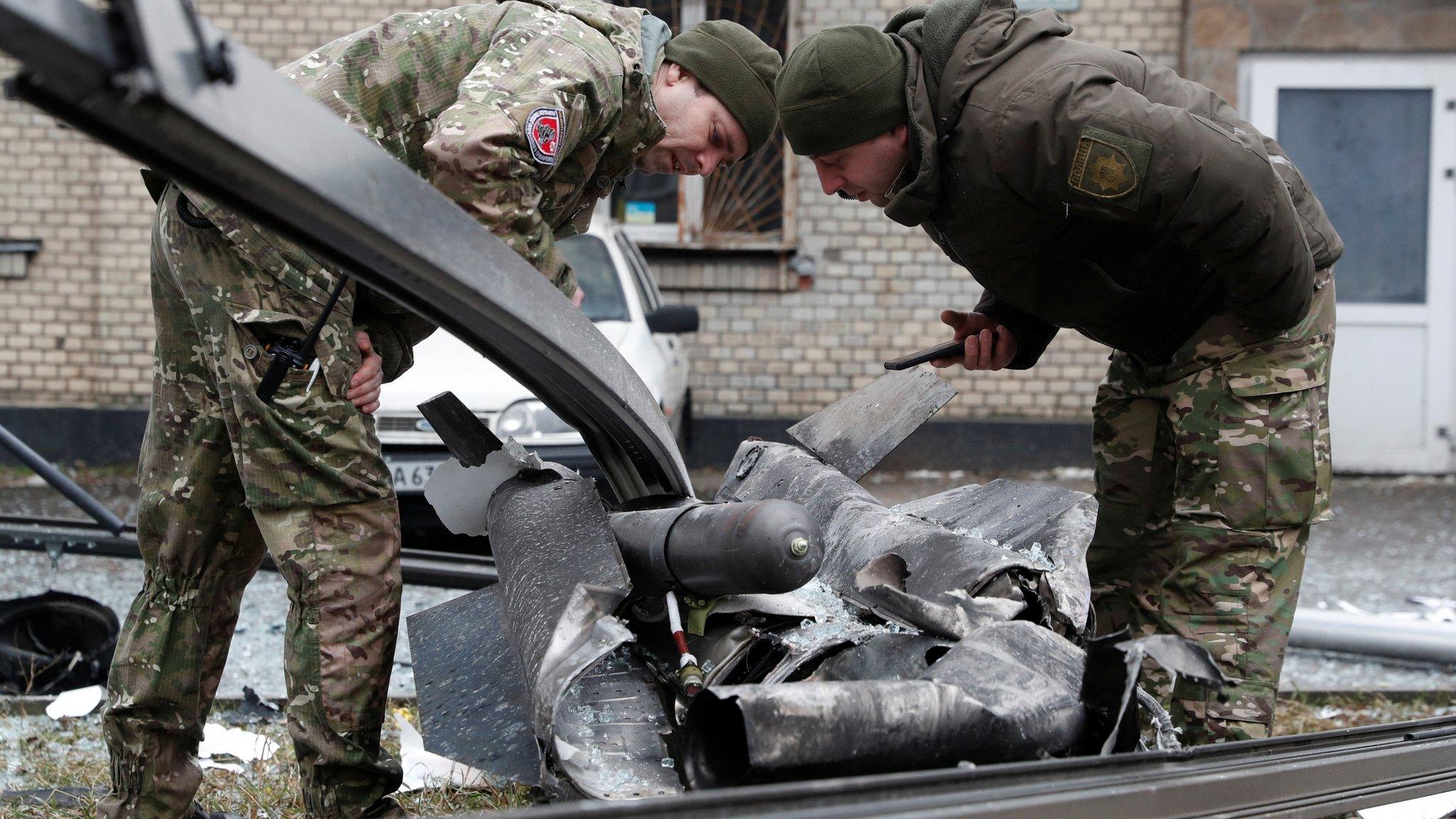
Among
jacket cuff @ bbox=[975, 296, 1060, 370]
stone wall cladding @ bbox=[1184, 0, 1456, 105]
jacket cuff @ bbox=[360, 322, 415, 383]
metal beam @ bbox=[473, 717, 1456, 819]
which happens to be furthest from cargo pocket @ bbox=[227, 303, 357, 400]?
stone wall cladding @ bbox=[1184, 0, 1456, 105]

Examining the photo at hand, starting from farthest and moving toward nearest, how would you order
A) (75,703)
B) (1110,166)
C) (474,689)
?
(75,703) < (1110,166) < (474,689)

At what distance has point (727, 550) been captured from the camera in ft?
5.04

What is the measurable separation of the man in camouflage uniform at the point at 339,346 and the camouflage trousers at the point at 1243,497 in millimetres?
1068

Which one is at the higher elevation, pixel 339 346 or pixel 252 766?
pixel 339 346

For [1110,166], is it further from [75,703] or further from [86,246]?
[86,246]

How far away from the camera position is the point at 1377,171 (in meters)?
8.16

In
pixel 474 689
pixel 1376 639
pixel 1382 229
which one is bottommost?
pixel 1376 639

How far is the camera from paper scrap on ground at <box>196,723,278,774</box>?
2816 mm

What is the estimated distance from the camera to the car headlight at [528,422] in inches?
187

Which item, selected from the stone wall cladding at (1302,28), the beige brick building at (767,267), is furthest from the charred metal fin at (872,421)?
the stone wall cladding at (1302,28)

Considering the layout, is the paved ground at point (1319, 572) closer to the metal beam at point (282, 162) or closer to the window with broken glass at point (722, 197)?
the window with broken glass at point (722, 197)

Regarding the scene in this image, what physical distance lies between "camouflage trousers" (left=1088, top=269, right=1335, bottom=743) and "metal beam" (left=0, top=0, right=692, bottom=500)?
1310 mm

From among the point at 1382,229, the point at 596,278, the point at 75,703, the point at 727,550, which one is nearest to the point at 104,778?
the point at 75,703

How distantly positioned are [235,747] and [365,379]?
1.29m
